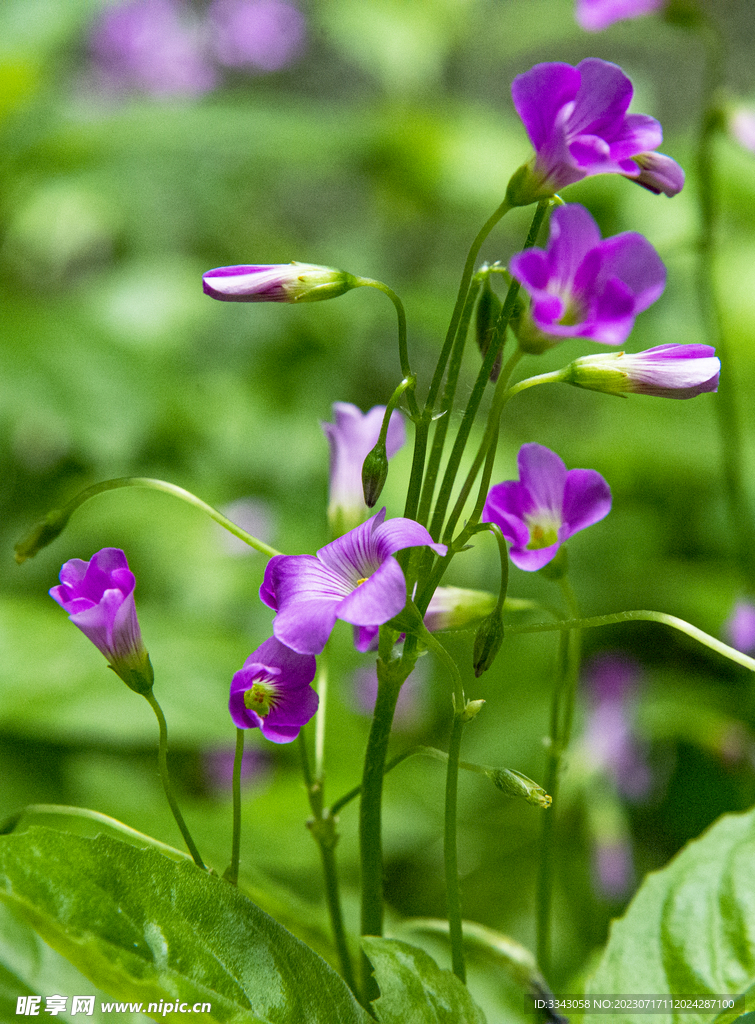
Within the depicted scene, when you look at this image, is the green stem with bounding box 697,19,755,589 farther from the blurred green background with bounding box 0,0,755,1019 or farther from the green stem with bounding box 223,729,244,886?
the green stem with bounding box 223,729,244,886

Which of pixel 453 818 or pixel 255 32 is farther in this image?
pixel 255 32

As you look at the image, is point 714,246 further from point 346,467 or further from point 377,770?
point 377,770

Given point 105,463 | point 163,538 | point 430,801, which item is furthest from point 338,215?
point 430,801

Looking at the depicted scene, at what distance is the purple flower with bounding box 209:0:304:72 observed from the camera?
12.1ft

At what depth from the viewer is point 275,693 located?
0.45 m

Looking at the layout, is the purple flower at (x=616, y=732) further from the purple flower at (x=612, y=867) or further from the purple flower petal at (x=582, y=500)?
the purple flower petal at (x=582, y=500)

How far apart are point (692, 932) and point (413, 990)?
18 cm

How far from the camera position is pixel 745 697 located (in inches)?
48.8

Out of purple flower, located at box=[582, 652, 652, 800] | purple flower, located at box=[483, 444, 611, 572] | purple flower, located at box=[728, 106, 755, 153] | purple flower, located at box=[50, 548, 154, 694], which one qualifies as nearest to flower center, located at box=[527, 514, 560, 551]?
purple flower, located at box=[483, 444, 611, 572]

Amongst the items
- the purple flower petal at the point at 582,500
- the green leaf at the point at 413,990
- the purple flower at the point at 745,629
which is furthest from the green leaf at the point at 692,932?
the purple flower at the point at 745,629

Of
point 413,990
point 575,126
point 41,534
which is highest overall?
point 575,126

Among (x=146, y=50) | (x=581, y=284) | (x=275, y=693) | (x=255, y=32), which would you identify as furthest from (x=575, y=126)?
(x=255, y=32)

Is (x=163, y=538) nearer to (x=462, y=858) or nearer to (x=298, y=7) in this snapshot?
(x=462, y=858)

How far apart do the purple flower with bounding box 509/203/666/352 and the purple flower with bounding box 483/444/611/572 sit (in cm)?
8
